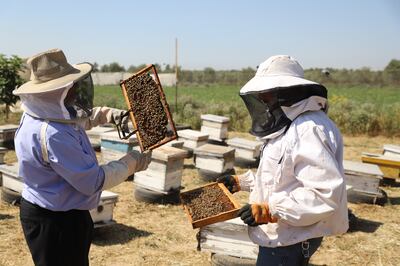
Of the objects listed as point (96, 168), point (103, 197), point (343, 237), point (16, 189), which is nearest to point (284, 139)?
point (96, 168)

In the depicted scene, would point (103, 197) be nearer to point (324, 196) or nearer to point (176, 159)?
point (176, 159)

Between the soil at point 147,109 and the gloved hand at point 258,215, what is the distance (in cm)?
126

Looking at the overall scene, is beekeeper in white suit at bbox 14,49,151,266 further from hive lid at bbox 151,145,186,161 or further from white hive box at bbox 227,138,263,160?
white hive box at bbox 227,138,263,160

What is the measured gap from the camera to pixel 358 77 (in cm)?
4778

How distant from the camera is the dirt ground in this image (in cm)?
488

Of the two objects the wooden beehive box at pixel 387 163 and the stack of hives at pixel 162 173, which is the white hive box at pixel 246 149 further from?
the stack of hives at pixel 162 173

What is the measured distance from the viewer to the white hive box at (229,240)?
403cm

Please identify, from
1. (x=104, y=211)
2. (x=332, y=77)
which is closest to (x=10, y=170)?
(x=104, y=211)

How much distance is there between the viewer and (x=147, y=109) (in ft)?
11.5

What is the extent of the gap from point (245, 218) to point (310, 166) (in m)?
0.51

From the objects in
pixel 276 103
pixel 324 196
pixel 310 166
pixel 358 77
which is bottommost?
pixel 358 77

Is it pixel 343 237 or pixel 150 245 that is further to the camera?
pixel 343 237

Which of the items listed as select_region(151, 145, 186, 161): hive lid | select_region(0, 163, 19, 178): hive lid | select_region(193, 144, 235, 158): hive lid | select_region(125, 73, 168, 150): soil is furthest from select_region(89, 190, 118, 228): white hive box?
select_region(193, 144, 235, 158): hive lid

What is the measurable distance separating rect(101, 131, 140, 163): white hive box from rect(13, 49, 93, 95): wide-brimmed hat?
4618 millimetres
